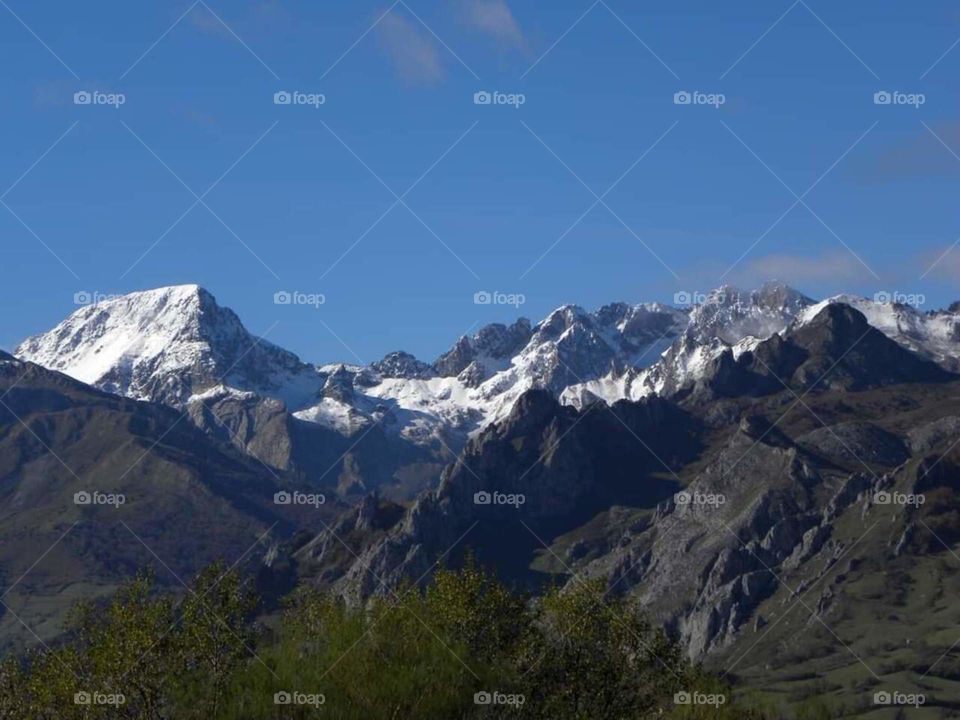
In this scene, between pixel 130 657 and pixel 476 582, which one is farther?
pixel 476 582

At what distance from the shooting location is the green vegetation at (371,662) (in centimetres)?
9419

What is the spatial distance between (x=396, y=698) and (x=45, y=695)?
92.7 ft

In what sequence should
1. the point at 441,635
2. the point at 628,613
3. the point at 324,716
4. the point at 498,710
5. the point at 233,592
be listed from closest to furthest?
the point at 324,716 < the point at 498,710 < the point at 441,635 < the point at 233,592 < the point at 628,613

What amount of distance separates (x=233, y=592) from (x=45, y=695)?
2183 centimetres

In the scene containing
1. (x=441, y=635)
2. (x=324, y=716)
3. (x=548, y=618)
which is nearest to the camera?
(x=324, y=716)

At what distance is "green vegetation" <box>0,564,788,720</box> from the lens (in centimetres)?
9419

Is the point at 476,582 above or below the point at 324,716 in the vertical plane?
above

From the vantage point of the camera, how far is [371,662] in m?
97.2

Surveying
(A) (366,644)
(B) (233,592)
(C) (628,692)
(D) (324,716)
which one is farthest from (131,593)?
(C) (628,692)

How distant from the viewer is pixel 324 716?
3516 inches

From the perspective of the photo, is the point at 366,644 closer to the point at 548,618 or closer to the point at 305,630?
the point at 305,630

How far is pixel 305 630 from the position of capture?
122m

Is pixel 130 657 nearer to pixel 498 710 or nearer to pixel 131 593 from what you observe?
pixel 131 593

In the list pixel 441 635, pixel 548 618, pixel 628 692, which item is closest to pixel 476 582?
pixel 548 618
